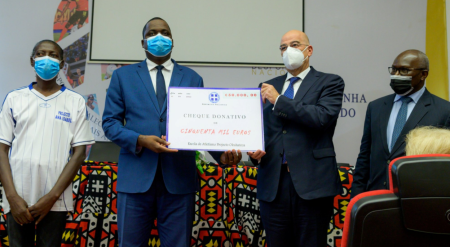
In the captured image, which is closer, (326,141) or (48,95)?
(326,141)

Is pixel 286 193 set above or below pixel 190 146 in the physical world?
below

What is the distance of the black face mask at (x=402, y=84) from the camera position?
219 centimetres

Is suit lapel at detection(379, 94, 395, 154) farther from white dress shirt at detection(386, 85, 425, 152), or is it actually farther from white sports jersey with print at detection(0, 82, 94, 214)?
white sports jersey with print at detection(0, 82, 94, 214)

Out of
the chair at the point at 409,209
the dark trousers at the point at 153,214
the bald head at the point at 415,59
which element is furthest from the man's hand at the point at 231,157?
the bald head at the point at 415,59

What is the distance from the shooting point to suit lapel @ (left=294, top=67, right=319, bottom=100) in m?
2.04

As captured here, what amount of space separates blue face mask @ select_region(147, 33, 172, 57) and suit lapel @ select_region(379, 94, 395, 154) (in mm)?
1390

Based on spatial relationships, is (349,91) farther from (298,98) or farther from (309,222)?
(309,222)

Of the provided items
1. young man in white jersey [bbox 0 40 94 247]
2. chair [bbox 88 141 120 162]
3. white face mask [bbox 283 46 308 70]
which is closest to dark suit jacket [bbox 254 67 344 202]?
white face mask [bbox 283 46 308 70]

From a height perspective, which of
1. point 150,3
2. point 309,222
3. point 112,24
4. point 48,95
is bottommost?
point 309,222

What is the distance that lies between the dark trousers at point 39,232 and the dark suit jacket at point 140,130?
18.9 inches

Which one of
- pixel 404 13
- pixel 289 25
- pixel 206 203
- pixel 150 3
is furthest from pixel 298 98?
pixel 404 13

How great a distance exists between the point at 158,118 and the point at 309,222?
0.98m

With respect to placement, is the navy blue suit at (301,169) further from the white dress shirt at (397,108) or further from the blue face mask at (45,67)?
the blue face mask at (45,67)

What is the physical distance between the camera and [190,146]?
6.12 feet
